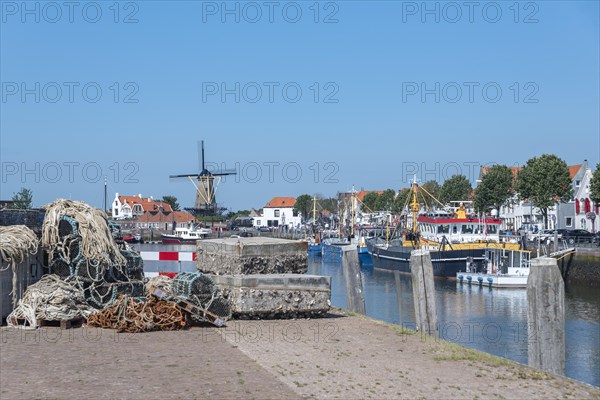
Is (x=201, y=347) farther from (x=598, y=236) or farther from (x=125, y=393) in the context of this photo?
(x=598, y=236)

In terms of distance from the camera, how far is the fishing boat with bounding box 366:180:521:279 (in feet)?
196

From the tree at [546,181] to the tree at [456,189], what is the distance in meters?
25.0

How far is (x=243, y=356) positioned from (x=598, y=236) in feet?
218

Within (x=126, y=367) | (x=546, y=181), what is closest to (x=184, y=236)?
(x=546, y=181)

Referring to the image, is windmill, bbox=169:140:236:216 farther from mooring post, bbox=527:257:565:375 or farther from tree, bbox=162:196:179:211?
mooring post, bbox=527:257:565:375

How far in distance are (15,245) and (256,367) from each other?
4.67 meters

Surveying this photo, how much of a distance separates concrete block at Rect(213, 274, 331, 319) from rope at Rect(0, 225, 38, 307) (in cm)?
296

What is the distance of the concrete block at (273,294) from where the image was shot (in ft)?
42.2

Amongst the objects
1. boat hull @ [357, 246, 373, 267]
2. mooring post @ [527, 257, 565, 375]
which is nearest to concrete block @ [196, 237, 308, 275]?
mooring post @ [527, 257, 565, 375]

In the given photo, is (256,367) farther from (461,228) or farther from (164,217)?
(164,217)

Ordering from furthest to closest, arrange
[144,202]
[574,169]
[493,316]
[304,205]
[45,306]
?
[304,205]
[144,202]
[574,169]
[493,316]
[45,306]

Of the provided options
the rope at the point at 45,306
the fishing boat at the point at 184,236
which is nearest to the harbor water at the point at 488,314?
the rope at the point at 45,306

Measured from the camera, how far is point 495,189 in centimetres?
8469

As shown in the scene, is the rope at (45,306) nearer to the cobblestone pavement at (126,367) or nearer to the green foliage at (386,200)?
the cobblestone pavement at (126,367)
